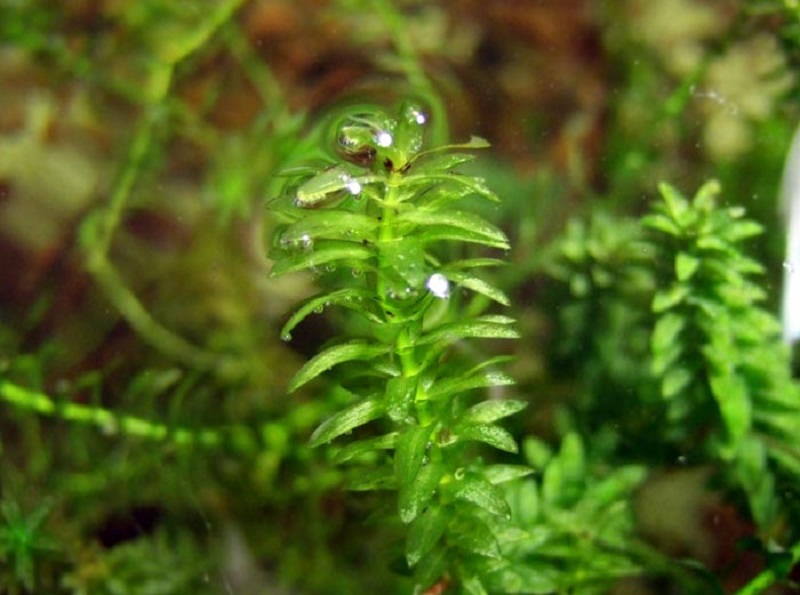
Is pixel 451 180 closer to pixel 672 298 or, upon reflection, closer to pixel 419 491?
pixel 419 491

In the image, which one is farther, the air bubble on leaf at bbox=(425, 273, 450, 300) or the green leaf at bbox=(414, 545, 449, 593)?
the green leaf at bbox=(414, 545, 449, 593)

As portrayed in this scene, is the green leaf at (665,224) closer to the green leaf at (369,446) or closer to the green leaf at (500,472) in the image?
the green leaf at (500,472)

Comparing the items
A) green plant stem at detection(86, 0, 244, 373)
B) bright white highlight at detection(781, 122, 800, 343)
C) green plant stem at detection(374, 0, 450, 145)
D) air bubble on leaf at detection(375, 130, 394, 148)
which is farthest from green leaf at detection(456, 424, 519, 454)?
green plant stem at detection(86, 0, 244, 373)

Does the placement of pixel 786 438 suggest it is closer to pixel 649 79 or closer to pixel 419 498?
pixel 419 498

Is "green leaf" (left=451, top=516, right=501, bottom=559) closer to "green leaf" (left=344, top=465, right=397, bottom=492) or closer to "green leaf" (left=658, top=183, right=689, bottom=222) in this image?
"green leaf" (left=344, top=465, right=397, bottom=492)

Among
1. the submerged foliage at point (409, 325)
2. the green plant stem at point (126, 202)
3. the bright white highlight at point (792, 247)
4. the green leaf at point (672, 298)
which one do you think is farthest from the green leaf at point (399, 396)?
the green plant stem at point (126, 202)

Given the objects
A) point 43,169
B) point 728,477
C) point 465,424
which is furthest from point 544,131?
point 43,169
